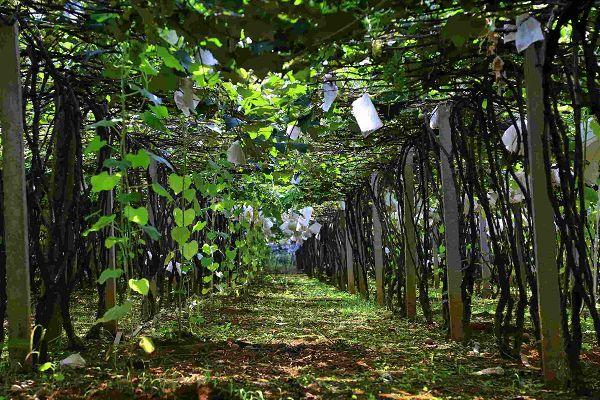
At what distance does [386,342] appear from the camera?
4316mm

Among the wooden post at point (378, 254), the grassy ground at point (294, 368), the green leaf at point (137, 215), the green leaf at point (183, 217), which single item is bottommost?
the grassy ground at point (294, 368)

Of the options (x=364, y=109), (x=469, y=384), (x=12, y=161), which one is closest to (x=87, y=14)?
(x=12, y=161)

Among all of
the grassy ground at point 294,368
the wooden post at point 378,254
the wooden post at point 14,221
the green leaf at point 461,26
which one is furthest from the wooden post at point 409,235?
the green leaf at point 461,26

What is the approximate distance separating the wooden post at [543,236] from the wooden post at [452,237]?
1.62 metres

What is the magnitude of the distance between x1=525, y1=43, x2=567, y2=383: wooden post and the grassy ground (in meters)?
0.15

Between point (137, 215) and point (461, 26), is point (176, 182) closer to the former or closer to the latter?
point (137, 215)

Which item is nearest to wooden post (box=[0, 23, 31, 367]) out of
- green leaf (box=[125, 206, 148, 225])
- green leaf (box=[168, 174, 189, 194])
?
green leaf (box=[125, 206, 148, 225])

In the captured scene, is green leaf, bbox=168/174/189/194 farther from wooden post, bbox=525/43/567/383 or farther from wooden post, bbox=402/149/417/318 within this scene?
wooden post, bbox=402/149/417/318

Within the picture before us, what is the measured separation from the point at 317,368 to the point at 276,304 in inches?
205

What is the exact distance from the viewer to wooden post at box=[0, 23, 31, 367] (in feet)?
8.80

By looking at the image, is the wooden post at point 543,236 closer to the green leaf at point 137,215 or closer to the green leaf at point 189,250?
the green leaf at point 137,215

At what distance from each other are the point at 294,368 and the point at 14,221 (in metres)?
1.47

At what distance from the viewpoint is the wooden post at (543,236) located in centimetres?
253

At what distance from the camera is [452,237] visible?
4.23 m
